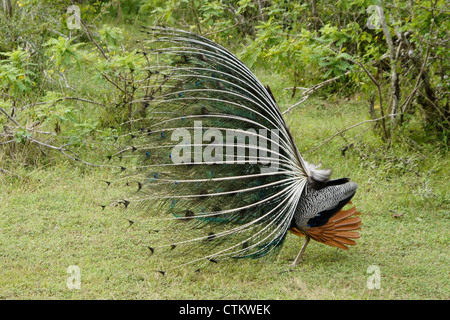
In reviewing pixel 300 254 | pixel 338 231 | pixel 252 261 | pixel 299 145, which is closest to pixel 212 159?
pixel 252 261

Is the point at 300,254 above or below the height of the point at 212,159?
below

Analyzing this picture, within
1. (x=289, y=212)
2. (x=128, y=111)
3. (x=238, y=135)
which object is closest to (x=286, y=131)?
(x=238, y=135)

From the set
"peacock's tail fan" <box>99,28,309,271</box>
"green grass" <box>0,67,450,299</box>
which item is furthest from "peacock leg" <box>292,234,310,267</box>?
"peacock's tail fan" <box>99,28,309,271</box>

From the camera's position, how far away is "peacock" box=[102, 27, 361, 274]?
4.16 metres

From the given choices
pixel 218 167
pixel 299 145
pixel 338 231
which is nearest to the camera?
pixel 218 167

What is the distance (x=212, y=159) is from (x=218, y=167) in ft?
0.26

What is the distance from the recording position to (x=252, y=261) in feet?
15.1

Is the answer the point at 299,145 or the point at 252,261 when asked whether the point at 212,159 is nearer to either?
the point at 252,261

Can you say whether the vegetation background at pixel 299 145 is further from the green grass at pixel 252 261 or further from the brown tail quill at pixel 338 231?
the brown tail quill at pixel 338 231

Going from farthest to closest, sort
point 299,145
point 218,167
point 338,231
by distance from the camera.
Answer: point 299,145, point 338,231, point 218,167

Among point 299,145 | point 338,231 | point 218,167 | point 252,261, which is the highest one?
point 299,145

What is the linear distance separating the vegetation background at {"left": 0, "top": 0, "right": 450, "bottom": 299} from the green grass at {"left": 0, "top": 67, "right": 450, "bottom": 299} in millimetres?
16

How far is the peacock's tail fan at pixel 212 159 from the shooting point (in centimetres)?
416
